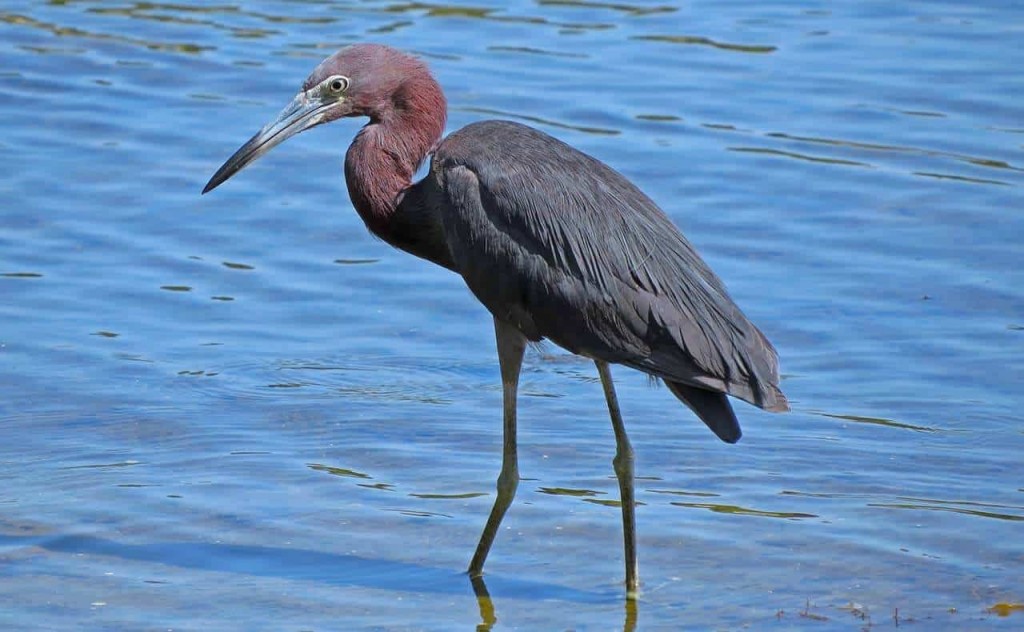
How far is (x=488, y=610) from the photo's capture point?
6.87 meters

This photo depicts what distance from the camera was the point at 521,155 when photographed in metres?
7.02

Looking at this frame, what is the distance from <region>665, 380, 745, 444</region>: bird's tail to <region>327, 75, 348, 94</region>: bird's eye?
186 cm

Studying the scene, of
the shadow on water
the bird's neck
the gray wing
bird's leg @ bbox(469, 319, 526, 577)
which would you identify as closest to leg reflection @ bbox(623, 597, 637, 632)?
the shadow on water

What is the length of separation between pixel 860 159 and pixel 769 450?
181 inches

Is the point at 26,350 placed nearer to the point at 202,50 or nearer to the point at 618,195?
the point at 618,195

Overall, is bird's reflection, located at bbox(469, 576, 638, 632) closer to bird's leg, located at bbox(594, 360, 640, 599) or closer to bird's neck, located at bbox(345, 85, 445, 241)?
bird's leg, located at bbox(594, 360, 640, 599)

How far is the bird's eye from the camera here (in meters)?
7.40

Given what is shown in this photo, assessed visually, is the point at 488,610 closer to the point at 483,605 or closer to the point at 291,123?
the point at 483,605

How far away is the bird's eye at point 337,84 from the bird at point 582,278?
20.1 inches

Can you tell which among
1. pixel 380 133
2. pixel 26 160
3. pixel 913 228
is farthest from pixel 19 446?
pixel 913 228

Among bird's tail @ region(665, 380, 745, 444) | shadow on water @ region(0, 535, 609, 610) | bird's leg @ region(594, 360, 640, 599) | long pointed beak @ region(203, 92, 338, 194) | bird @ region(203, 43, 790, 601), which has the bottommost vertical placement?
shadow on water @ region(0, 535, 609, 610)

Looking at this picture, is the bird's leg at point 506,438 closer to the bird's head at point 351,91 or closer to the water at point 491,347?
the water at point 491,347

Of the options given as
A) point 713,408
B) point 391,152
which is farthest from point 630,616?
point 391,152

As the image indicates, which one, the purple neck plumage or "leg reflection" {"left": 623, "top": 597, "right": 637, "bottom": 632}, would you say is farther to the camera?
the purple neck plumage
